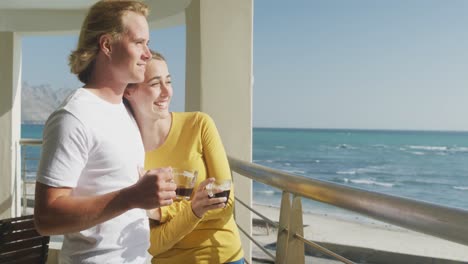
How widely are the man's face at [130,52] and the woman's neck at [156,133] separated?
51 cm

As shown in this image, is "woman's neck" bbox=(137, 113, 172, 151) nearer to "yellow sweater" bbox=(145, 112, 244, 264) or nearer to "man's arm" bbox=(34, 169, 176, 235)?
"yellow sweater" bbox=(145, 112, 244, 264)

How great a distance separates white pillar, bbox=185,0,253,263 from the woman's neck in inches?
70.8

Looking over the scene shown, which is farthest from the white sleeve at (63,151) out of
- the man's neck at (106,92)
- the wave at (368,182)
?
the wave at (368,182)

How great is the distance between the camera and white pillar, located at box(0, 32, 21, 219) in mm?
5305

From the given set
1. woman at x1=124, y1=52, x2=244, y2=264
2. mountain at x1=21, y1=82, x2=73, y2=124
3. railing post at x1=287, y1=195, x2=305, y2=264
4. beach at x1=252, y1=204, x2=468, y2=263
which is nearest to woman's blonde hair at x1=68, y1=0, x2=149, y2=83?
woman at x1=124, y1=52, x2=244, y2=264

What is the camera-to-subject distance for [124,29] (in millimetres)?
948

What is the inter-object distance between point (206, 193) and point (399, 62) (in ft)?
139

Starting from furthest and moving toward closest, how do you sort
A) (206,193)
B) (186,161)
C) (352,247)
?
(352,247)
(186,161)
(206,193)

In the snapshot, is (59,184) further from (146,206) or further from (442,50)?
(442,50)

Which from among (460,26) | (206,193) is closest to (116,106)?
(206,193)

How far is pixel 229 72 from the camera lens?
11.0 ft

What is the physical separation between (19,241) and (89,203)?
5.27 ft

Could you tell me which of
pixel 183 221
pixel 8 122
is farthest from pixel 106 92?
pixel 8 122

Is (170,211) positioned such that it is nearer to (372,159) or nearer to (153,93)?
(153,93)
